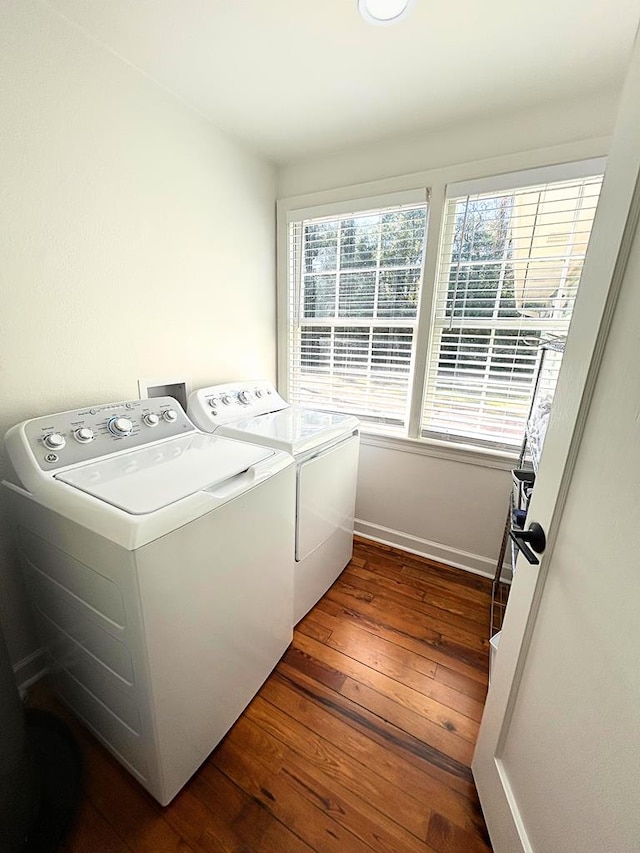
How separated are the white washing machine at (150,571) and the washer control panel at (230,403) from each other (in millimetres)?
341

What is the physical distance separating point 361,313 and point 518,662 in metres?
1.87

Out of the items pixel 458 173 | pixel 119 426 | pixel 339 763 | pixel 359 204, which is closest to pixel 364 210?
pixel 359 204

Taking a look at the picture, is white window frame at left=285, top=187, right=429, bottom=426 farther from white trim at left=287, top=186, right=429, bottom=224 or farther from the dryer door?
the dryer door

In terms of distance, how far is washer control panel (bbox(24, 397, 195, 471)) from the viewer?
43.7 inches

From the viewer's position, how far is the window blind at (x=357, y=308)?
197 cm

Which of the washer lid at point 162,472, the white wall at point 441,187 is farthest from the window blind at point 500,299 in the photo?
the washer lid at point 162,472

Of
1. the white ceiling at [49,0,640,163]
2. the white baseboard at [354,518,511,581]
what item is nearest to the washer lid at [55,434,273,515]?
the white baseboard at [354,518,511,581]

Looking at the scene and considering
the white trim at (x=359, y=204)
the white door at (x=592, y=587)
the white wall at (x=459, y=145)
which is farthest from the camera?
the white trim at (x=359, y=204)

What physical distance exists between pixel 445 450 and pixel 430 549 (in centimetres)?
67

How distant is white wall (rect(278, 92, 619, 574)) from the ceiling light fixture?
2.36 feet

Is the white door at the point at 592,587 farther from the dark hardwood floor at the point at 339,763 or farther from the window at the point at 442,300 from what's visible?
the window at the point at 442,300

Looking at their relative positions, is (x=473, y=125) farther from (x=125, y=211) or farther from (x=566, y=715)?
(x=566, y=715)

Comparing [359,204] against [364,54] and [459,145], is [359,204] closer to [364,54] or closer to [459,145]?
[459,145]

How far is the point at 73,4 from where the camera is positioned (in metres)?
1.13
